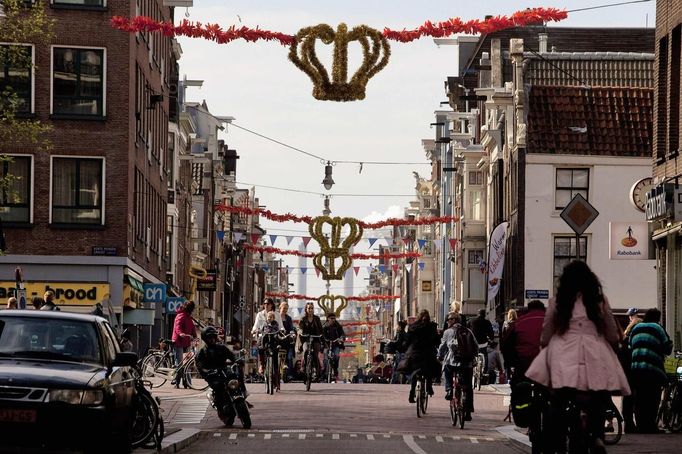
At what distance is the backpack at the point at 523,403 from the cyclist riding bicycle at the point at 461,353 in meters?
7.74

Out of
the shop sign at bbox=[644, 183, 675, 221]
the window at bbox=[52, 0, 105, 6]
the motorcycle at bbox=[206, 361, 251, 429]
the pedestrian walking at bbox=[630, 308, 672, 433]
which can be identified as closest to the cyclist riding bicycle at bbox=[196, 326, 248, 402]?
the motorcycle at bbox=[206, 361, 251, 429]

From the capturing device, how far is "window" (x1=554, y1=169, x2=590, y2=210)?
57344 mm

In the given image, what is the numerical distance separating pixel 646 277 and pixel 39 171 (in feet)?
66.7

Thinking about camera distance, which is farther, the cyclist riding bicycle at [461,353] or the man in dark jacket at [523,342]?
the cyclist riding bicycle at [461,353]

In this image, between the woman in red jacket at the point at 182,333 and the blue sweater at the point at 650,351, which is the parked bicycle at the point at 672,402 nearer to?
the blue sweater at the point at 650,351

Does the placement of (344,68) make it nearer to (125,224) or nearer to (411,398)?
(411,398)

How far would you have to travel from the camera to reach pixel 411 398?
28.9 meters

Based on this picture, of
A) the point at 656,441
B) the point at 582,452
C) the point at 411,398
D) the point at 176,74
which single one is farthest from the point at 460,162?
the point at 582,452

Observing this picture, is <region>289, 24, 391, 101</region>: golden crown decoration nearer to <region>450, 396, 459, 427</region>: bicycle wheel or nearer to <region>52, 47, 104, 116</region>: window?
<region>450, 396, 459, 427</region>: bicycle wheel

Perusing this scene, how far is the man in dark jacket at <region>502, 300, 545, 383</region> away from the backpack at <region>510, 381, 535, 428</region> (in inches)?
10.5

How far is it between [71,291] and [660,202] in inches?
786

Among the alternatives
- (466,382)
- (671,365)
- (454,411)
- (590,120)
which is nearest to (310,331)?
(466,382)

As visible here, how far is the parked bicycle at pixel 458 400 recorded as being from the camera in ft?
82.9

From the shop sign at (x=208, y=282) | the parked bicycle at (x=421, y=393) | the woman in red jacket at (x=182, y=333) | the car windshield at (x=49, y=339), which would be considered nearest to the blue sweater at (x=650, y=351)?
the parked bicycle at (x=421, y=393)
